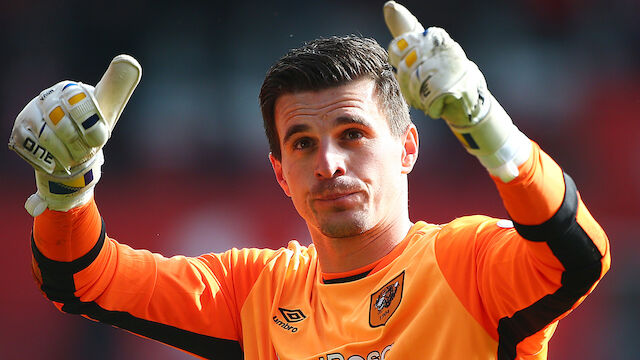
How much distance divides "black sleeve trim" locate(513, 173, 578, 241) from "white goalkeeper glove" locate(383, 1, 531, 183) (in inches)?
5.0

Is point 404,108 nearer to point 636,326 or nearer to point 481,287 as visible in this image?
point 481,287

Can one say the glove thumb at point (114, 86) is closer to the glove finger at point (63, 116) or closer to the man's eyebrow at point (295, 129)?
the glove finger at point (63, 116)

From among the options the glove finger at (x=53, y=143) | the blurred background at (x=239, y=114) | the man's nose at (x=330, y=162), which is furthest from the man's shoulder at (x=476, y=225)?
the blurred background at (x=239, y=114)

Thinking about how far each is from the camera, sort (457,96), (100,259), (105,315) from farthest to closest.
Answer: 1. (105,315)
2. (100,259)
3. (457,96)

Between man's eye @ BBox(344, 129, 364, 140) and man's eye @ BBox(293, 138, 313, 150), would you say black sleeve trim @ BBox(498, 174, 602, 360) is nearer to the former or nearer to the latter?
man's eye @ BBox(344, 129, 364, 140)

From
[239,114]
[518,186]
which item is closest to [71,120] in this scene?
[518,186]

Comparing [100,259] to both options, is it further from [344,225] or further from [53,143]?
[344,225]

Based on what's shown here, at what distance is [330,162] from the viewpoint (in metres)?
2.33

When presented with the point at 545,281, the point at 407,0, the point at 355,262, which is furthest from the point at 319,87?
the point at 407,0

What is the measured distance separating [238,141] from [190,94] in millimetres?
613

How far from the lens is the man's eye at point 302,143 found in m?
2.48

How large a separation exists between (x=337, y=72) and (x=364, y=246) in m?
0.60

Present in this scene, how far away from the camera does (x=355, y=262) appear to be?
8.25ft

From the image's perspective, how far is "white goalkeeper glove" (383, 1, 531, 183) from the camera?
5.60ft
